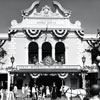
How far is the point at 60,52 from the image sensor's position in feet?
113

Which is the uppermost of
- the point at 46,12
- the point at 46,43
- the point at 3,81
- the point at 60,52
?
the point at 46,12

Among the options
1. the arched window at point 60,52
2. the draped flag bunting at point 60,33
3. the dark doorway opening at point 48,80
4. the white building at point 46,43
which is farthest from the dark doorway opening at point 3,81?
the draped flag bunting at point 60,33

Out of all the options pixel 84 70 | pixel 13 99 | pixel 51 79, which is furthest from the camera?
pixel 51 79

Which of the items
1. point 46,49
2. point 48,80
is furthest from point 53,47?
point 48,80

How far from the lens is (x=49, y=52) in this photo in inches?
1357

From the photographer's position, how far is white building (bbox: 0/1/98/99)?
33844 millimetres

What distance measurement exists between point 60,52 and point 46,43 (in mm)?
1633

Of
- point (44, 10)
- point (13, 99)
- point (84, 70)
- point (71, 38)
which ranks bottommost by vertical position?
point (13, 99)

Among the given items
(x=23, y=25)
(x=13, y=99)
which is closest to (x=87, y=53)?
(x=23, y=25)

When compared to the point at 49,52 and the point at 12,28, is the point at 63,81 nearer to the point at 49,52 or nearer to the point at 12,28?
the point at 49,52

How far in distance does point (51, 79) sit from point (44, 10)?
265 inches

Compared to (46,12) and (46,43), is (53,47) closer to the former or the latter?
(46,43)

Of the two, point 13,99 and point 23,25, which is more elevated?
point 23,25

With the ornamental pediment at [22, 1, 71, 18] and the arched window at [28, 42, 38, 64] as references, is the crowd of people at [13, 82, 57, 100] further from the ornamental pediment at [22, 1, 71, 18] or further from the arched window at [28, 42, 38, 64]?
the ornamental pediment at [22, 1, 71, 18]
